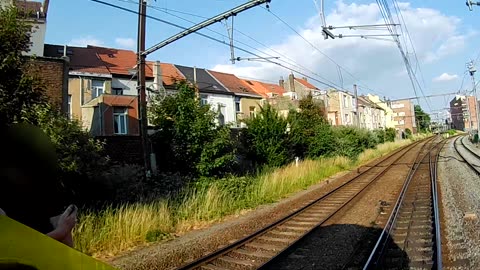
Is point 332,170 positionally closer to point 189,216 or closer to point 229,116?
point 189,216

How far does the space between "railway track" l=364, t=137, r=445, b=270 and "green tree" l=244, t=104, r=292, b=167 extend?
32.5 ft

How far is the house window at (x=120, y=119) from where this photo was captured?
2858cm

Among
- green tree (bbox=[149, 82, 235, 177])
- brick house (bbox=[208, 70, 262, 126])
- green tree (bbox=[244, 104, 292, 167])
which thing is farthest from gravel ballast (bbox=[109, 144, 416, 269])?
brick house (bbox=[208, 70, 262, 126])

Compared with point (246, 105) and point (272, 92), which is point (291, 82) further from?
point (246, 105)

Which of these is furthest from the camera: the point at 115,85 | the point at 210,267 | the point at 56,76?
the point at 115,85

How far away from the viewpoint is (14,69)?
839 cm

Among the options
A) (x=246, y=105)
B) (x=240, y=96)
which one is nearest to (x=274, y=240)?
(x=240, y=96)

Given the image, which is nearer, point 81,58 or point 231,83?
point 81,58

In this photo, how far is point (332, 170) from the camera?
26094 mm

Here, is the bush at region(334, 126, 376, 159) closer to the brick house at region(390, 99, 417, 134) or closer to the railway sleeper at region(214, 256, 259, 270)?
the railway sleeper at region(214, 256, 259, 270)

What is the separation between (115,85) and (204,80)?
38.7 ft

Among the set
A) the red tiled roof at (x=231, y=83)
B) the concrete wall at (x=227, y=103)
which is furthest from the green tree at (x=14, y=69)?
the red tiled roof at (x=231, y=83)

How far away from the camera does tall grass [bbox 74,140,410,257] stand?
8922mm

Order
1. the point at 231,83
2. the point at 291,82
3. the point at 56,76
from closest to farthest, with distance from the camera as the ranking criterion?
1. the point at 56,76
2. the point at 231,83
3. the point at 291,82
